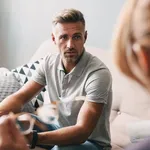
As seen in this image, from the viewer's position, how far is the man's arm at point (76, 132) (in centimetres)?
142

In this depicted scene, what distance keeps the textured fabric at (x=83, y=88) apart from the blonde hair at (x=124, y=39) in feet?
2.27

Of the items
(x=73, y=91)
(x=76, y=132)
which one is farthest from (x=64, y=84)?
(x=76, y=132)

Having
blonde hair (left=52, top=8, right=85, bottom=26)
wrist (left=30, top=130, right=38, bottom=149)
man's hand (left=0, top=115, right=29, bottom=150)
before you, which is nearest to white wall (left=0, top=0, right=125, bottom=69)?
blonde hair (left=52, top=8, right=85, bottom=26)

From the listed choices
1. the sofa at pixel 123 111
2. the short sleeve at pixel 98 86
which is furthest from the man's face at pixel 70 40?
the sofa at pixel 123 111

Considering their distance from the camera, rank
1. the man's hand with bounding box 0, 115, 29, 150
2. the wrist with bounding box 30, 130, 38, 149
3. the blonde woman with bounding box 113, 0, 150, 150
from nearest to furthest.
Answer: the blonde woman with bounding box 113, 0, 150, 150, the man's hand with bounding box 0, 115, 29, 150, the wrist with bounding box 30, 130, 38, 149

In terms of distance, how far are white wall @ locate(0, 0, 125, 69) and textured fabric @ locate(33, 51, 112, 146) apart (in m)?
0.65

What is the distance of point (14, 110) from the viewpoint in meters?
1.64

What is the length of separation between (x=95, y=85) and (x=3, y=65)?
1.63 meters

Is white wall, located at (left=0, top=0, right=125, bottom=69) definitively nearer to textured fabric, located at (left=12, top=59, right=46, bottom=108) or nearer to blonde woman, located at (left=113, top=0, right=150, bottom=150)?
textured fabric, located at (left=12, top=59, right=46, bottom=108)

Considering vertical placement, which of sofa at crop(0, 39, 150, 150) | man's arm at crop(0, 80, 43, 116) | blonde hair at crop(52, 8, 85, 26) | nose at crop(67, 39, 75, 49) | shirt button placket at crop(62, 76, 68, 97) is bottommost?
sofa at crop(0, 39, 150, 150)

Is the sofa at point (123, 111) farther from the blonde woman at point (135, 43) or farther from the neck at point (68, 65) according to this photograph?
the blonde woman at point (135, 43)

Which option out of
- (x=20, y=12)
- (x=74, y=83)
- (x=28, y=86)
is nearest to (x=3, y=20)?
(x=20, y=12)

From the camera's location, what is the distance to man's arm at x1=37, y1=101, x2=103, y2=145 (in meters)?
1.42

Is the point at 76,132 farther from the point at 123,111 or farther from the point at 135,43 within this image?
the point at 135,43
